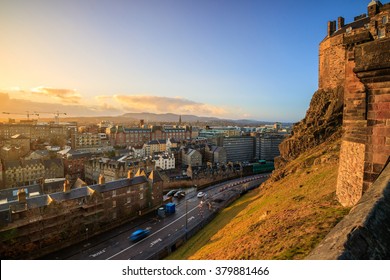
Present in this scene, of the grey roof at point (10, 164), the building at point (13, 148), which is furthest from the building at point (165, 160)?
the building at point (13, 148)

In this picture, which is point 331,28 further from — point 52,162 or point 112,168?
point 52,162

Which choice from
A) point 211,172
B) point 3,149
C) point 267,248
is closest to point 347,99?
point 267,248

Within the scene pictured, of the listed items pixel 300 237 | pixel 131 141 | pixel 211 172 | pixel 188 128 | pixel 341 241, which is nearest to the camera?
pixel 341 241

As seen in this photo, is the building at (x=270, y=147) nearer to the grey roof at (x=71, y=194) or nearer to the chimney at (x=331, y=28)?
the chimney at (x=331, y=28)

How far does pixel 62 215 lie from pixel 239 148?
75934mm

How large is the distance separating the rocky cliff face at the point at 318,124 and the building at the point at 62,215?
26.0 metres

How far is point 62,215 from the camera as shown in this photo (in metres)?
25.8

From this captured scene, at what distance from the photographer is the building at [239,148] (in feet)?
299

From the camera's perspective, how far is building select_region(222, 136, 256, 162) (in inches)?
3588

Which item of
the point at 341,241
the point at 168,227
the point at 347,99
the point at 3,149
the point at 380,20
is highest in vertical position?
the point at 380,20

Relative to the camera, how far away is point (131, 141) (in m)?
101

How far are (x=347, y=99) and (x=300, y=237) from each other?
189 inches

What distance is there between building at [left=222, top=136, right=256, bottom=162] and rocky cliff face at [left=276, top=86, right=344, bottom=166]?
5022cm
